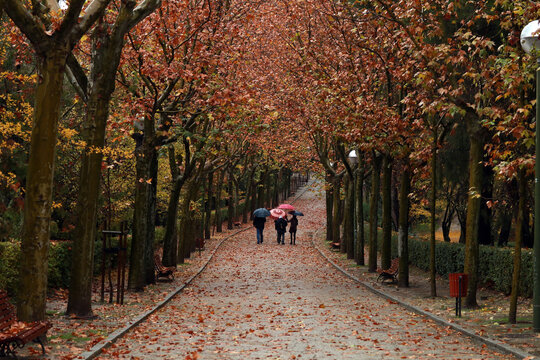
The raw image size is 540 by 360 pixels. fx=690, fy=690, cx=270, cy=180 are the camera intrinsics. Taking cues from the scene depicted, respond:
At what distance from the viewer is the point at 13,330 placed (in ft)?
30.3

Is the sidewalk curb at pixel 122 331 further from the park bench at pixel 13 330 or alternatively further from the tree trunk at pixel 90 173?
the tree trunk at pixel 90 173

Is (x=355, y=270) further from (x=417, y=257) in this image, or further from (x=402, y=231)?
(x=402, y=231)

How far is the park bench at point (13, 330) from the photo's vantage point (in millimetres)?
8594

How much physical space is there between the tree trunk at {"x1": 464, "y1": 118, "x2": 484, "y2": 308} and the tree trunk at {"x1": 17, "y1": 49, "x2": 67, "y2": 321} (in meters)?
9.21

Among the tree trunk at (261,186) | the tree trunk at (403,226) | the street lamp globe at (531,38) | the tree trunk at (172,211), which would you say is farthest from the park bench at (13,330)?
the tree trunk at (261,186)

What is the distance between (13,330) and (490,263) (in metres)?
14.8

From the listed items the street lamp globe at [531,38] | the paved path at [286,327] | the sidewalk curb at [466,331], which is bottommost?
the paved path at [286,327]

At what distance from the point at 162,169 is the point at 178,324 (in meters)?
20.3

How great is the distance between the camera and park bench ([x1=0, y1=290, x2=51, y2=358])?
28.2ft

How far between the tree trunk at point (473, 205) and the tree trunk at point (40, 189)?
9215 mm

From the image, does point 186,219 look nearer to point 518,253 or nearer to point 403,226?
point 403,226

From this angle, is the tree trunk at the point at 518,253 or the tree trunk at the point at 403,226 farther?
the tree trunk at the point at 403,226

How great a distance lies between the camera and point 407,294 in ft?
63.7

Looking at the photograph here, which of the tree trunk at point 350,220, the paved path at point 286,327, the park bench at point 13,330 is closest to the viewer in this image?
the park bench at point 13,330
